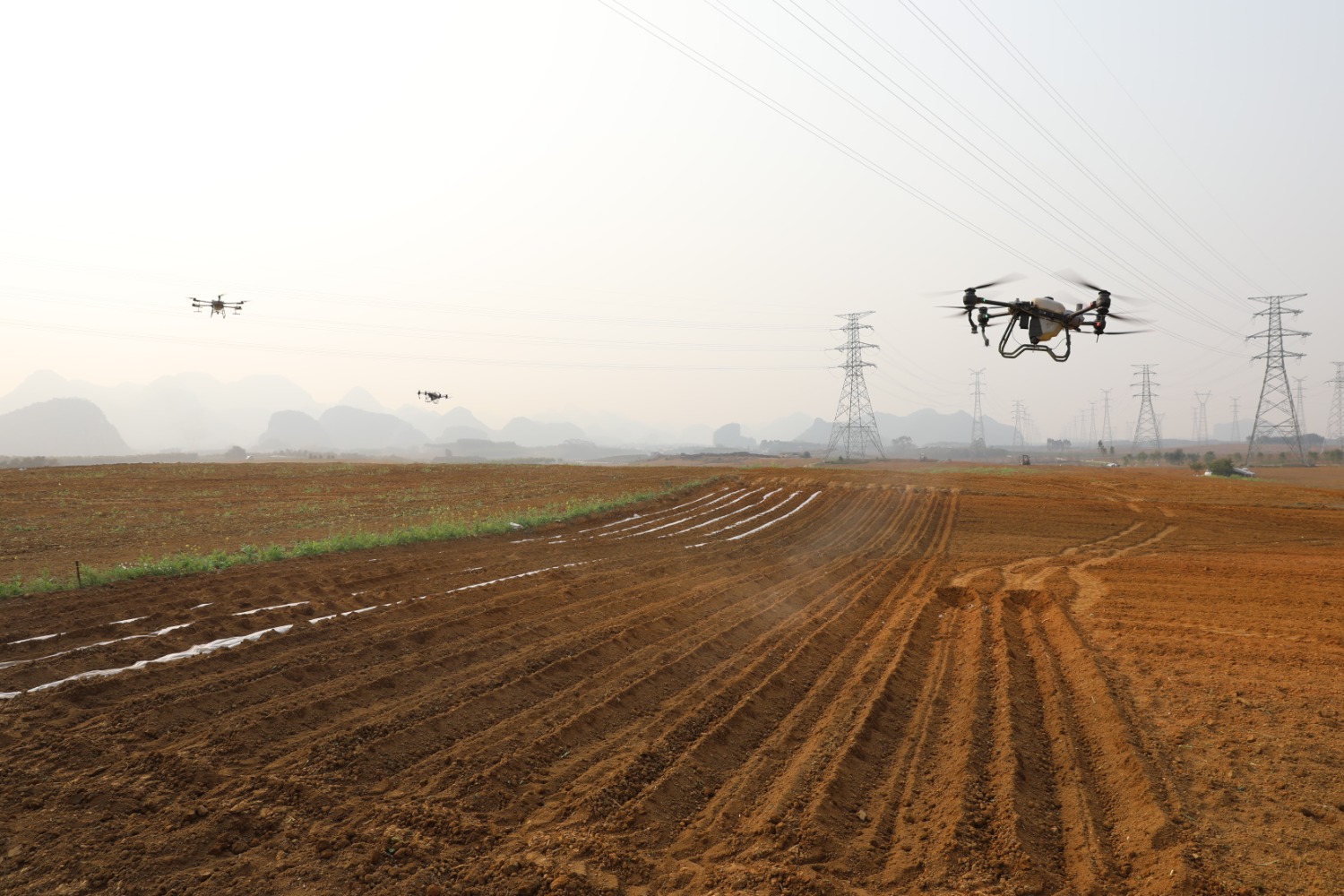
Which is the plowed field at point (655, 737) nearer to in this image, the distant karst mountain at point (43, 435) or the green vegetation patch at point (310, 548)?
the green vegetation patch at point (310, 548)

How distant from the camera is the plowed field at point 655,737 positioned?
489 cm

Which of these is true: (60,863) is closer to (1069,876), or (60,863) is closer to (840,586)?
(1069,876)

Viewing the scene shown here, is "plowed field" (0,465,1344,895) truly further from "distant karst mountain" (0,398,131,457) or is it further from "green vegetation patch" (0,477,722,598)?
"distant karst mountain" (0,398,131,457)

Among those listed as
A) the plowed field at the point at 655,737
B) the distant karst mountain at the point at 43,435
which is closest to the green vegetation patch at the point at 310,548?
the plowed field at the point at 655,737

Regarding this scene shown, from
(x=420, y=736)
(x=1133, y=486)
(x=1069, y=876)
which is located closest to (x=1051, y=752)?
(x=1069, y=876)

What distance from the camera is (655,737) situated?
7.06 metres

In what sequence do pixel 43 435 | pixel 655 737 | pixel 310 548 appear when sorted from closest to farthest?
pixel 655 737
pixel 310 548
pixel 43 435

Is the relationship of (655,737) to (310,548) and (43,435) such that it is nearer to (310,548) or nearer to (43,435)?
(310,548)

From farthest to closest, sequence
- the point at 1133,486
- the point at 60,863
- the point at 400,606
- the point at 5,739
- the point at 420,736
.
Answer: the point at 1133,486
the point at 400,606
the point at 420,736
the point at 5,739
the point at 60,863

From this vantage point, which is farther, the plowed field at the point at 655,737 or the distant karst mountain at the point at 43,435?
the distant karst mountain at the point at 43,435

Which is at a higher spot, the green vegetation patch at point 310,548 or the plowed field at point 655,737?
the green vegetation patch at point 310,548

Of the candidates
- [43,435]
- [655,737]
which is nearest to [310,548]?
[655,737]

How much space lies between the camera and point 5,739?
6047 mm

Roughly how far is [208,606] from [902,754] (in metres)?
9.64
